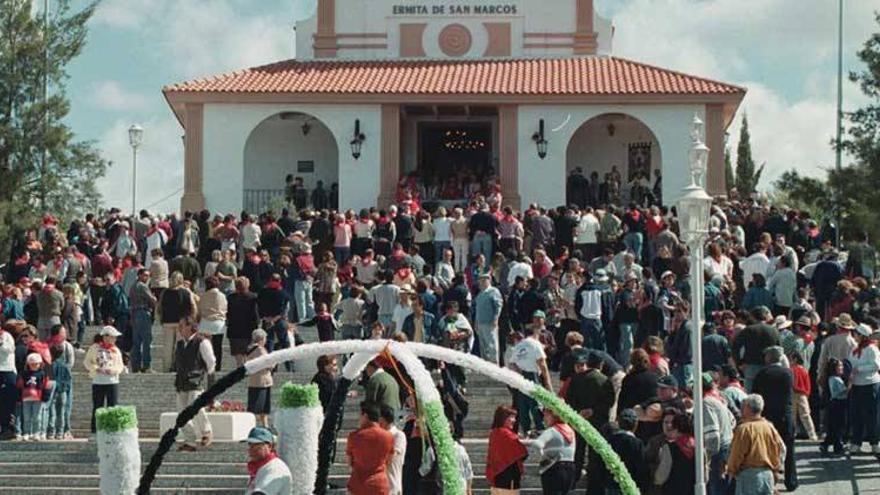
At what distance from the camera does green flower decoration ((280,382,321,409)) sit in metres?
19.2

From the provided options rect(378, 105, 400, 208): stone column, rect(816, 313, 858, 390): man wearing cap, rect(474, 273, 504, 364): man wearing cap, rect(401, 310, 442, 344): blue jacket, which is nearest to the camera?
rect(816, 313, 858, 390): man wearing cap

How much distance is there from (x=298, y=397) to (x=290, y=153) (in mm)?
27081

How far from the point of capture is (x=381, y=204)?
140 ft

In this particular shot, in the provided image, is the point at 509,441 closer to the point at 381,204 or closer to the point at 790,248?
the point at 790,248

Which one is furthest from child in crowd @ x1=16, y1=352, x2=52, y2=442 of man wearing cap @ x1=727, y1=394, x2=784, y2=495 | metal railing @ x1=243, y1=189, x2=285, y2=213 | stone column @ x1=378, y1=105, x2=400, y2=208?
stone column @ x1=378, y1=105, x2=400, y2=208

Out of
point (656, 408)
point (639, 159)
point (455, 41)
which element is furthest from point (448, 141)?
point (656, 408)

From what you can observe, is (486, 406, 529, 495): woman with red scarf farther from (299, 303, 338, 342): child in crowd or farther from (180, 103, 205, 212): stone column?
(180, 103, 205, 212): stone column

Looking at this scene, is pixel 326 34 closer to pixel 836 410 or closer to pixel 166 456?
pixel 166 456

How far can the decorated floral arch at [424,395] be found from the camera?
48.5 feet

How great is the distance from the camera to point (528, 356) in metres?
22.5

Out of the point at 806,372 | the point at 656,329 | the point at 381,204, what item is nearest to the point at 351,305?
the point at 656,329

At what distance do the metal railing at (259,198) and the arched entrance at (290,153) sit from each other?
2.12ft

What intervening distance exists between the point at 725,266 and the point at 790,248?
1370mm

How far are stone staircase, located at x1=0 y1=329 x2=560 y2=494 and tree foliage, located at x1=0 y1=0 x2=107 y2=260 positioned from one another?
1867 centimetres
